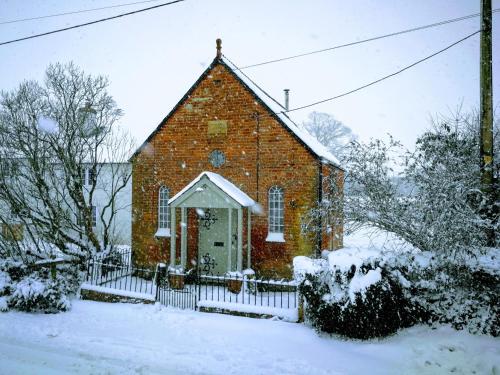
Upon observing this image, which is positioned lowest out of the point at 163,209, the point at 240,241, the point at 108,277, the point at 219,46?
the point at 108,277

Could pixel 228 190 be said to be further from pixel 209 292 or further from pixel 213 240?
pixel 209 292

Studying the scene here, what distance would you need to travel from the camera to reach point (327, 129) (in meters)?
36.0

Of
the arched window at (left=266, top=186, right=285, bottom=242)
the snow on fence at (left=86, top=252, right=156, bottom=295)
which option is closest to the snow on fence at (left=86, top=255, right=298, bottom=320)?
the snow on fence at (left=86, top=252, right=156, bottom=295)

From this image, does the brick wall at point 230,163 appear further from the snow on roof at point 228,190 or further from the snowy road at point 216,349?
the snowy road at point 216,349

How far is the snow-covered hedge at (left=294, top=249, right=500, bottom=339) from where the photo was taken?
646cm

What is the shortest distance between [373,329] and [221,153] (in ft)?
27.5

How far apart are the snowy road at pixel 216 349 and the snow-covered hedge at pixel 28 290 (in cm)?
39

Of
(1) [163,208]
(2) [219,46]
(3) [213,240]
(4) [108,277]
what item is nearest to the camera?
(4) [108,277]

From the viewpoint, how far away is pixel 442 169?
823cm

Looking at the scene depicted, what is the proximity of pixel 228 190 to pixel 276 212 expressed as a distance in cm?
223

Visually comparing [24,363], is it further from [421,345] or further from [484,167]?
[484,167]

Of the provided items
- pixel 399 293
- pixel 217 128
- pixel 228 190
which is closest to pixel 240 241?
pixel 228 190

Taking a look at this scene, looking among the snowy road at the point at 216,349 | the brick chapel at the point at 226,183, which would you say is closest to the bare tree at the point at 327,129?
the brick chapel at the point at 226,183

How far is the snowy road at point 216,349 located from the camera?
553 cm
